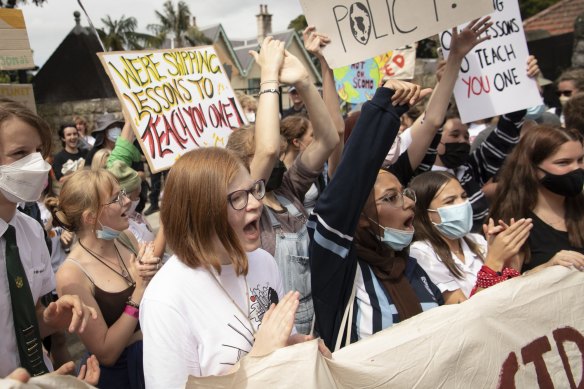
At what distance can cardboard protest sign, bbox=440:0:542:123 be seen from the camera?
3.74 meters

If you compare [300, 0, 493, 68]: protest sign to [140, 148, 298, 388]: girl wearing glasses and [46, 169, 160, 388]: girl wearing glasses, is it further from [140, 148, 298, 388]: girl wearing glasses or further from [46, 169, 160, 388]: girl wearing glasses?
[46, 169, 160, 388]: girl wearing glasses

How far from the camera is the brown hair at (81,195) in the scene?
2.70 metres

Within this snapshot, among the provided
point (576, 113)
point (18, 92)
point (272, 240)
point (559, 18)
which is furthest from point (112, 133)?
point (559, 18)

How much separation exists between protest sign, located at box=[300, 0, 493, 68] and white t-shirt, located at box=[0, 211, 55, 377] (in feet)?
5.28

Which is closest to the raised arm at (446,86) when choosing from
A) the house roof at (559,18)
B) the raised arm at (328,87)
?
the raised arm at (328,87)

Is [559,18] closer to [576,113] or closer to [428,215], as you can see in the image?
[576,113]

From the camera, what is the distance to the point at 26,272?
2.13 m

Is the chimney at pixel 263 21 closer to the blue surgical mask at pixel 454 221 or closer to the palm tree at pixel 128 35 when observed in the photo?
the palm tree at pixel 128 35

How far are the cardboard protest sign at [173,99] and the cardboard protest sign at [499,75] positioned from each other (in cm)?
158

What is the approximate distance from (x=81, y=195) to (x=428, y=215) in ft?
5.78

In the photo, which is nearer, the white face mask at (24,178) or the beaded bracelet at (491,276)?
the white face mask at (24,178)

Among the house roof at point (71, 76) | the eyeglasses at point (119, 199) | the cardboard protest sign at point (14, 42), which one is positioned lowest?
the eyeglasses at point (119, 199)

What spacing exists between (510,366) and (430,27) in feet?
5.15

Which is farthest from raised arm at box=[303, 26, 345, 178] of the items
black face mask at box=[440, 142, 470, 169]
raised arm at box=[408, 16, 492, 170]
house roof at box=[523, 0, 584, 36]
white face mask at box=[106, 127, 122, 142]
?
house roof at box=[523, 0, 584, 36]
